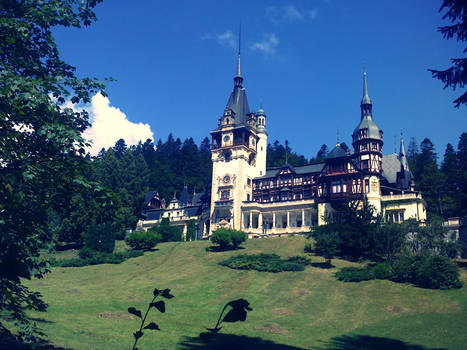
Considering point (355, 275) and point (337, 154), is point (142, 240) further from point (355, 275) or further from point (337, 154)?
point (337, 154)

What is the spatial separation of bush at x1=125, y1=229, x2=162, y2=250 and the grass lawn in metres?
11.3

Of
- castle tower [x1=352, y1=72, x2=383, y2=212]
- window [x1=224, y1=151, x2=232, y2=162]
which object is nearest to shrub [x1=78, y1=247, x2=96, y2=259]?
window [x1=224, y1=151, x2=232, y2=162]

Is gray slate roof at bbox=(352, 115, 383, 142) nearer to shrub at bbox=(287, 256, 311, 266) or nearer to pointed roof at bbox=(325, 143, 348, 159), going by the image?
pointed roof at bbox=(325, 143, 348, 159)

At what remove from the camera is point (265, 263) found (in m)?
55.1

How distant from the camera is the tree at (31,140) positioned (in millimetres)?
12750

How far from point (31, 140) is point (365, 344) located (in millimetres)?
25326

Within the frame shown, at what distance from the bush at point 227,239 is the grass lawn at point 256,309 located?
8007 mm

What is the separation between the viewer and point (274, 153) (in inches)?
5960

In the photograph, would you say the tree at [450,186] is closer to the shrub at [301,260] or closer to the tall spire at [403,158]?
the tall spire at [403,158]

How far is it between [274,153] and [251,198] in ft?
215

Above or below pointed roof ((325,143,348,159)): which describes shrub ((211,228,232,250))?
below

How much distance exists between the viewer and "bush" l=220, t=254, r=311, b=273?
53.2 meters

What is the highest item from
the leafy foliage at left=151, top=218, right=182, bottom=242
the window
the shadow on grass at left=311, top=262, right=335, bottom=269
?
the window

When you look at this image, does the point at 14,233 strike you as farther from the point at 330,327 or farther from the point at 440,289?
the point at 440,289
